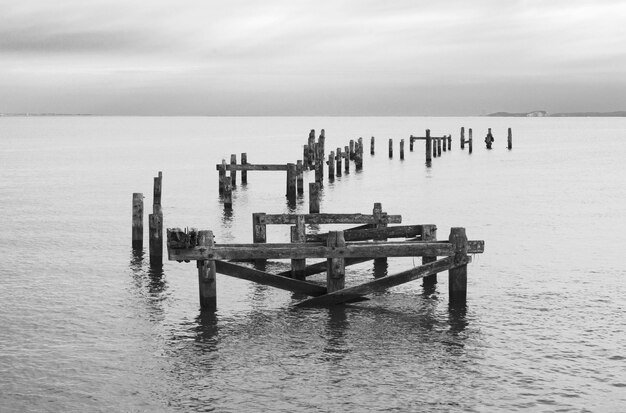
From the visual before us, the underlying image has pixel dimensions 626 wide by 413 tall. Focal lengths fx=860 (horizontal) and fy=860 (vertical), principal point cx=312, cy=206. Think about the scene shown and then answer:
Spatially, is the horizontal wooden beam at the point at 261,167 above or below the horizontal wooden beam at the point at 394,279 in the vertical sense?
above

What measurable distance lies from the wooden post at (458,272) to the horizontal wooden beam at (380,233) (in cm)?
209

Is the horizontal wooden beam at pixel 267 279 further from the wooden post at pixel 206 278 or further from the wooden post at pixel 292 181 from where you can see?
the wooden post at pixel 292 181

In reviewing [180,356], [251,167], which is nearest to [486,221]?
[251,167]

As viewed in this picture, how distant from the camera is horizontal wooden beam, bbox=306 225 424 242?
18688mm

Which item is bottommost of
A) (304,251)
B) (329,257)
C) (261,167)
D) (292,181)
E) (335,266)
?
(335,266)

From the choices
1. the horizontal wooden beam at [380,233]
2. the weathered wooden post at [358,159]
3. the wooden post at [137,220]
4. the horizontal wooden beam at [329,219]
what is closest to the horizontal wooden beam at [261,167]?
the wooden post at [137,220]

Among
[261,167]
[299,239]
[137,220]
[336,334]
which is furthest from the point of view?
[261,167]

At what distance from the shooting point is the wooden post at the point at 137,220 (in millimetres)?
23562

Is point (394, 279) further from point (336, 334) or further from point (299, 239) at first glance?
point (299, 239)

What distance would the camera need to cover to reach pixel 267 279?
1639 centimetres

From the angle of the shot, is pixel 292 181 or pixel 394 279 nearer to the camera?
pixel 394 279

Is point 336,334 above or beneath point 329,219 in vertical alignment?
beneath

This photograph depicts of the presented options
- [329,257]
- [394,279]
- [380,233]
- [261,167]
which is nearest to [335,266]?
[329,257]

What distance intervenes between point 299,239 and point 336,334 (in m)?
3.57
